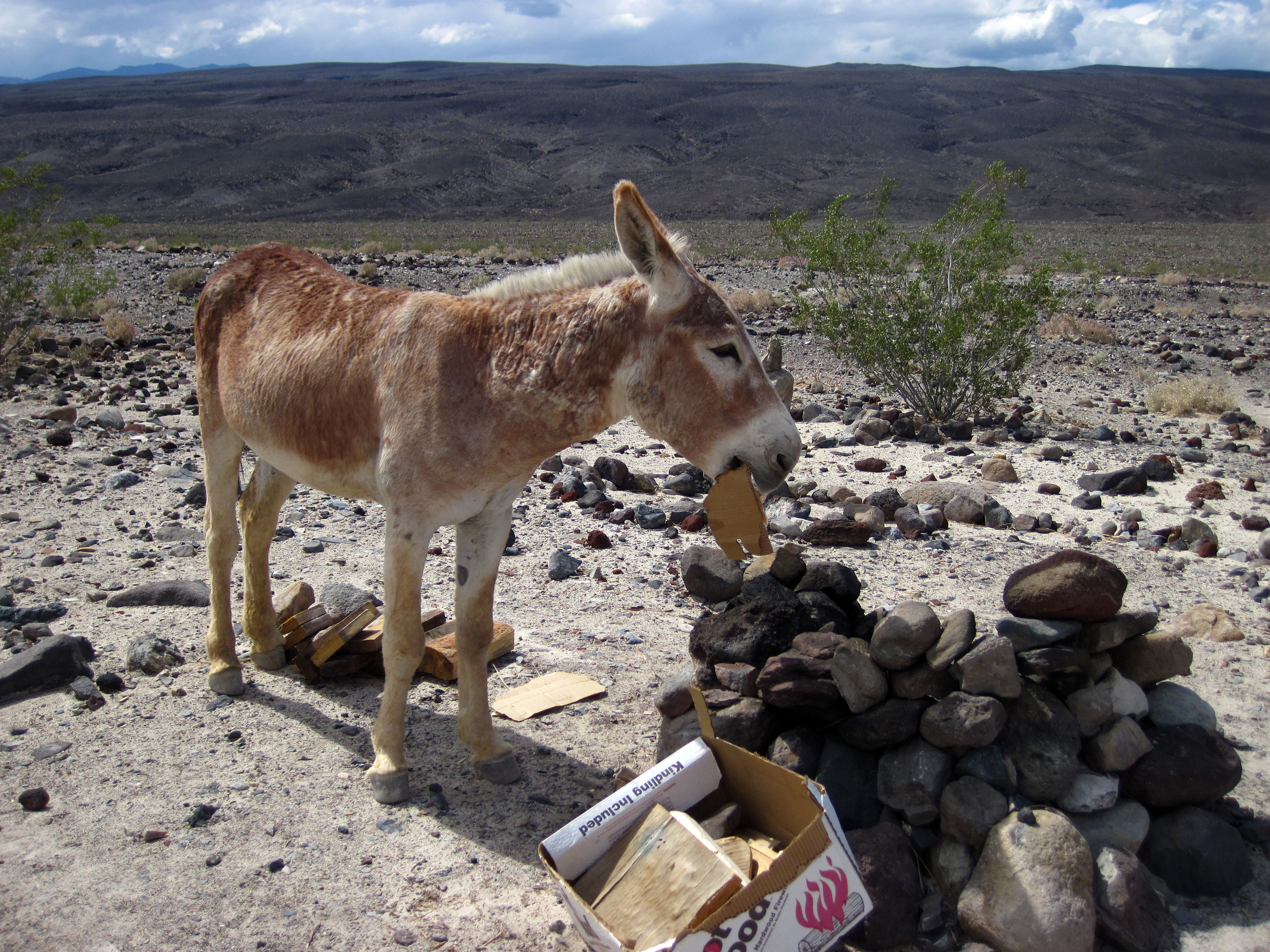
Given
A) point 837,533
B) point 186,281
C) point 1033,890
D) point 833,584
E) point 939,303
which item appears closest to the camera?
point 1033,890

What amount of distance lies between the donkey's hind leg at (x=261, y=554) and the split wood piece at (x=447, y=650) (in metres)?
0.89

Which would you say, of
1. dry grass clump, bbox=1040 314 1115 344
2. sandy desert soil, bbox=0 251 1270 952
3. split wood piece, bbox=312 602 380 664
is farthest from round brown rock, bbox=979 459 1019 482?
dry grass clump, bbox=1040 314 1115 344

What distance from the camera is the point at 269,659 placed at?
200 inches

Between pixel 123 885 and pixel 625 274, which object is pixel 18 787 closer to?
pixel 123 885

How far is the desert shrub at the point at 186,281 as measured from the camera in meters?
19.4

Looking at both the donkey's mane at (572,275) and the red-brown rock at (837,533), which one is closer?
the donkey's mane at (572,275)

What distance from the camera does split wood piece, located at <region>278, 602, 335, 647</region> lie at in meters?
5.10

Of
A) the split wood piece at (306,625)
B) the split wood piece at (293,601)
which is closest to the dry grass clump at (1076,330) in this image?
the split wood piece at (293,601)

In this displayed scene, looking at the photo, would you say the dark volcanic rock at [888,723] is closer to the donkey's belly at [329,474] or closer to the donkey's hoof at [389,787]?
the donkey's hoof at [389,787]

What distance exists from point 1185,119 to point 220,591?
13369cm

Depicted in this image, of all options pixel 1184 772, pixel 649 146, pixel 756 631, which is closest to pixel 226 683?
pixel 756 631

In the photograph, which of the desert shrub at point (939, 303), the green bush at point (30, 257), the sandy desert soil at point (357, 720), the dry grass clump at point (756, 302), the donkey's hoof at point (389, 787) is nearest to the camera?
the sandy desert soil at point (357, 720)

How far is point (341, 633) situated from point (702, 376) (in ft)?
9.07

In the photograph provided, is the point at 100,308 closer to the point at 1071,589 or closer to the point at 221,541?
the point at 221,541
